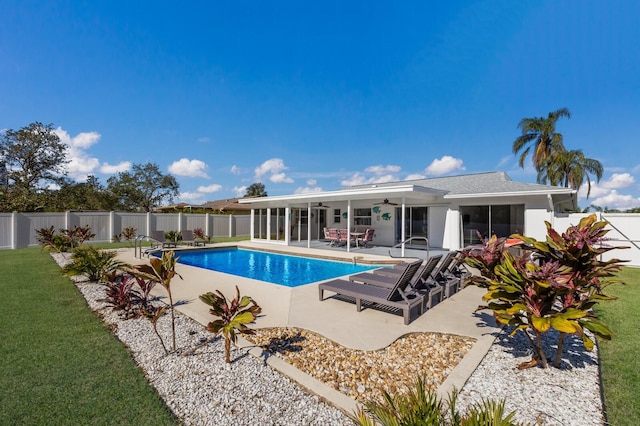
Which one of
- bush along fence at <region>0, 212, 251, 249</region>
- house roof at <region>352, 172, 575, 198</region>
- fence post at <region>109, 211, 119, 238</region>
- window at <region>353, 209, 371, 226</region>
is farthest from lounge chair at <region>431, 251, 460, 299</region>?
fence post at <region>109, 211, 119, 238</region>

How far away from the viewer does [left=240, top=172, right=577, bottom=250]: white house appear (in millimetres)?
12500

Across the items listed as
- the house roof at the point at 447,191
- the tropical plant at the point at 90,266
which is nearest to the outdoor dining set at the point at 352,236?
the house roof at the point at 447,191

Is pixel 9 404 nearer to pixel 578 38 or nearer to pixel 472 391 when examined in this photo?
pixel 472 391

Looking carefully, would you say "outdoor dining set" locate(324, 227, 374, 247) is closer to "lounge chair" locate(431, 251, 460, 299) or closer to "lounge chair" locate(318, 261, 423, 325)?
"lounge chair" locate(431, 251, 460, 299)

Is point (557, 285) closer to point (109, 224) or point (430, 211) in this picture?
point (430, 211)

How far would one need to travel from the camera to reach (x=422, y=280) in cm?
625

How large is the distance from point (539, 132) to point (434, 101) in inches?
490

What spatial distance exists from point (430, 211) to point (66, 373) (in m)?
15.4

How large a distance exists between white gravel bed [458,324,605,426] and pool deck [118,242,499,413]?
16 cm

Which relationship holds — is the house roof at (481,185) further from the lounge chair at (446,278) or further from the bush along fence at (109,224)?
the bush along fence at (109,224)

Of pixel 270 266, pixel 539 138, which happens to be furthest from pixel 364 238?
pixel 539 138

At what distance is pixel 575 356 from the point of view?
3777 millimetres

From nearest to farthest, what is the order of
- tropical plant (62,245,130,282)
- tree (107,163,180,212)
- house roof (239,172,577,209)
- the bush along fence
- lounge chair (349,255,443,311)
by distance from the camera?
lounge chair (349,255,443,311) → tropical plant (62,245,130,282) → house roof (239,172,577,209) → the bush along fence → tree (107,163,180,212)

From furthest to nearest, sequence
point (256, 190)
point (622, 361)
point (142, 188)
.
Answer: point (256, 190), point (142, 188), point (622, 361)
